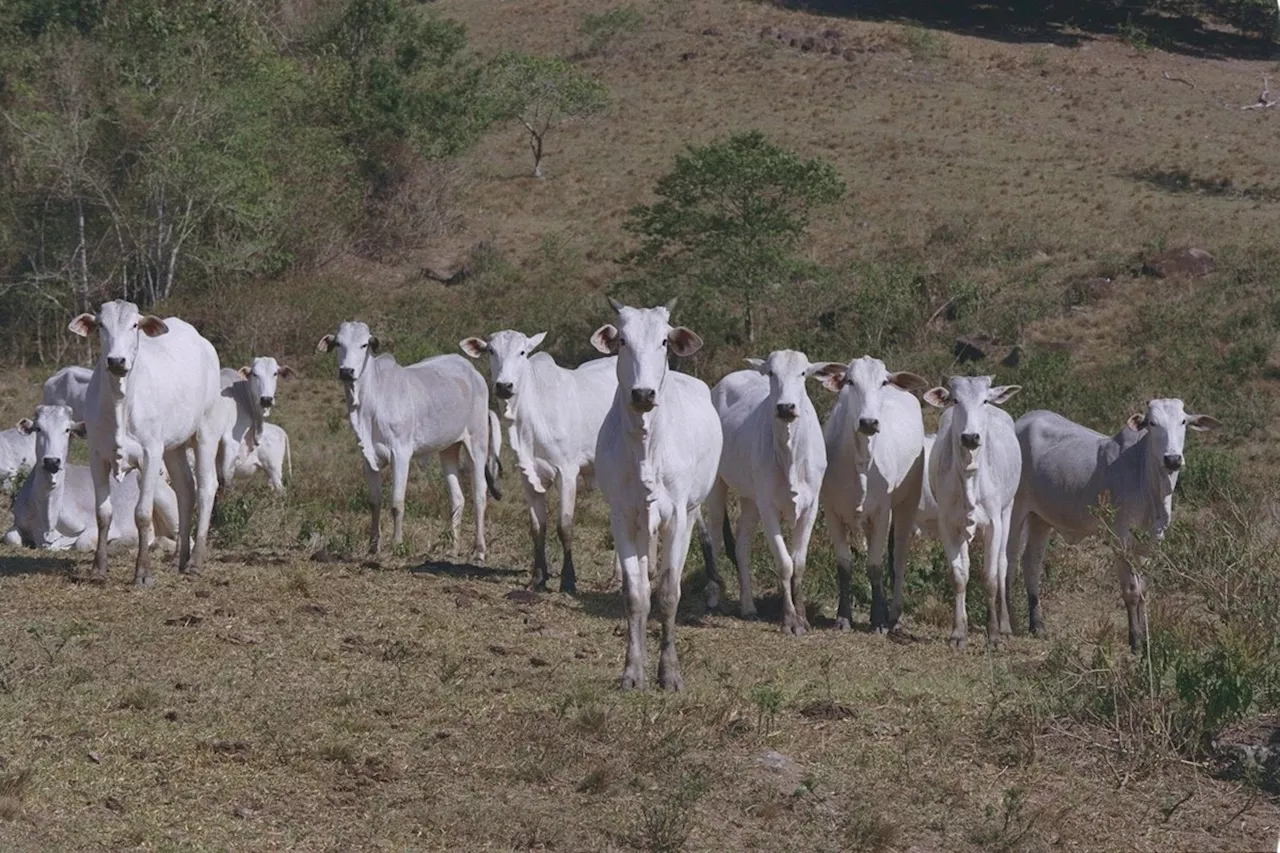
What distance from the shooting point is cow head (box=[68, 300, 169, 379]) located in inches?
422

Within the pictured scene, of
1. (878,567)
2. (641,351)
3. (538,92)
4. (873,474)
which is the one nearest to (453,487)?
(873,474)

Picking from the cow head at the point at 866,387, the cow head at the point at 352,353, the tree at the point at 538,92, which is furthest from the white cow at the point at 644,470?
the tree at the point at 538,92

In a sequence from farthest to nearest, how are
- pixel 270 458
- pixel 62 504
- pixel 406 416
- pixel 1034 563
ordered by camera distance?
pixel 270 458, pixel 406 416, pixel 62 504, pixel 1034 563

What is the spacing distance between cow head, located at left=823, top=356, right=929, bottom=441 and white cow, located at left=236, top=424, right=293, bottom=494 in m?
7.48

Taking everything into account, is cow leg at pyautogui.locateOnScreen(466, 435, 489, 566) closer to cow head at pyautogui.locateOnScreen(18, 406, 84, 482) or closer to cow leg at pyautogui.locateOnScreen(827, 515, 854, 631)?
cow leg at pyautogui.locateOnScreen(827, 515, 854, 631)

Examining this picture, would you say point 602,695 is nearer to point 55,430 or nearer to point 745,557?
point 745,557

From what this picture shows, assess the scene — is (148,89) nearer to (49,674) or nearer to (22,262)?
(22,262)

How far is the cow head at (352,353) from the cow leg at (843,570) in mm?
4590

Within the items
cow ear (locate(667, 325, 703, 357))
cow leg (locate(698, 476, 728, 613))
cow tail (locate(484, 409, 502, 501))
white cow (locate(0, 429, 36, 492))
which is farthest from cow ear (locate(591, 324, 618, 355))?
white cow (locate(0, 429, 36, 492))

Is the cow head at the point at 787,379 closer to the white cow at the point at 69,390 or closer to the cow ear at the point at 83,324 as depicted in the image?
the cow ear at the point at 83,324

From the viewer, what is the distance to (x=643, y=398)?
8578 mm

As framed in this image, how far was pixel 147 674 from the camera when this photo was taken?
8.73 m

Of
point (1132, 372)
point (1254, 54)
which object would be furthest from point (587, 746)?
point (1254, 54)

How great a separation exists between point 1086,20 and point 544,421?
55.7 metres
